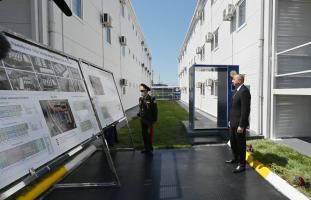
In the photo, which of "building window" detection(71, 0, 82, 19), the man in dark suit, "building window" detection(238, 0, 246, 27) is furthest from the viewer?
"building window" detection(238, 0, 246, 27)

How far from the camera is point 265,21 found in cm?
743

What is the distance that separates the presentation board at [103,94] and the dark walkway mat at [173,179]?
1121 millimetres

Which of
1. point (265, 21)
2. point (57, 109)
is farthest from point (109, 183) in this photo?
point (265, 21)

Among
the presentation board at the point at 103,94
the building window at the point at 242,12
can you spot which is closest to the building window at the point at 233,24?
the building window at the point at 242,12

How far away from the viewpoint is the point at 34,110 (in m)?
2.75

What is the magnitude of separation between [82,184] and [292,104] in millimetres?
6689

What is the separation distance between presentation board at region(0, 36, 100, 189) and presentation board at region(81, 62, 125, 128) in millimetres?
1148

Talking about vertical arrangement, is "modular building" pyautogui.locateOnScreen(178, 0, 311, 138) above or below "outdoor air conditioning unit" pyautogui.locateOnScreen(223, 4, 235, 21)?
below

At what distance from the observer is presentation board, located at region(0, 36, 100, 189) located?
7.56 ft

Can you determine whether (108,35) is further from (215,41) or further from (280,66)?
(280,66)

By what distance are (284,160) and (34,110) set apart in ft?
16.6

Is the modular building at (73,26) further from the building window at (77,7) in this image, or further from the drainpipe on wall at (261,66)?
the drainpipe on wall at (261,66)

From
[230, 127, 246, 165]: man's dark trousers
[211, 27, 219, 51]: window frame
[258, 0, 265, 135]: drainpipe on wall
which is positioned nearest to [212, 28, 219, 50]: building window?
[211, 27, 219, 51]: window frame

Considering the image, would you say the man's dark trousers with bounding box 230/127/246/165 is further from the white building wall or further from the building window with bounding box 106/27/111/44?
the building window with bounding box 106/27/111/44
